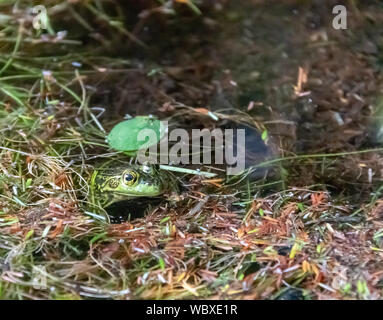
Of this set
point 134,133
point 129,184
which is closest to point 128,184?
point 129,184

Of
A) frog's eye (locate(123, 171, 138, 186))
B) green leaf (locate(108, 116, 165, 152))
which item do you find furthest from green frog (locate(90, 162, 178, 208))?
green leaf (locate(108, 116, 165, 152))

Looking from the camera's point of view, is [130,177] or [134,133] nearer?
[130,177]

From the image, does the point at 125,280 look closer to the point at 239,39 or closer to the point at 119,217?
the point at 119,217

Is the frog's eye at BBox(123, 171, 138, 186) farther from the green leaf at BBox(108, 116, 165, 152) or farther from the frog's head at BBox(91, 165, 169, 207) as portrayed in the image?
the green leaf at BBox(108, 116, 165, 152)

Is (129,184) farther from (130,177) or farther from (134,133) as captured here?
(134,133)

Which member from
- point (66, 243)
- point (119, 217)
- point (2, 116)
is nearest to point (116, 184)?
point (119, 217)

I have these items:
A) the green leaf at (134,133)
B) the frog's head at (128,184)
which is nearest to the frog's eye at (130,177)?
the frog's head at (128,184)

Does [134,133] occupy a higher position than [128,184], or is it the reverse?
[134,133]
